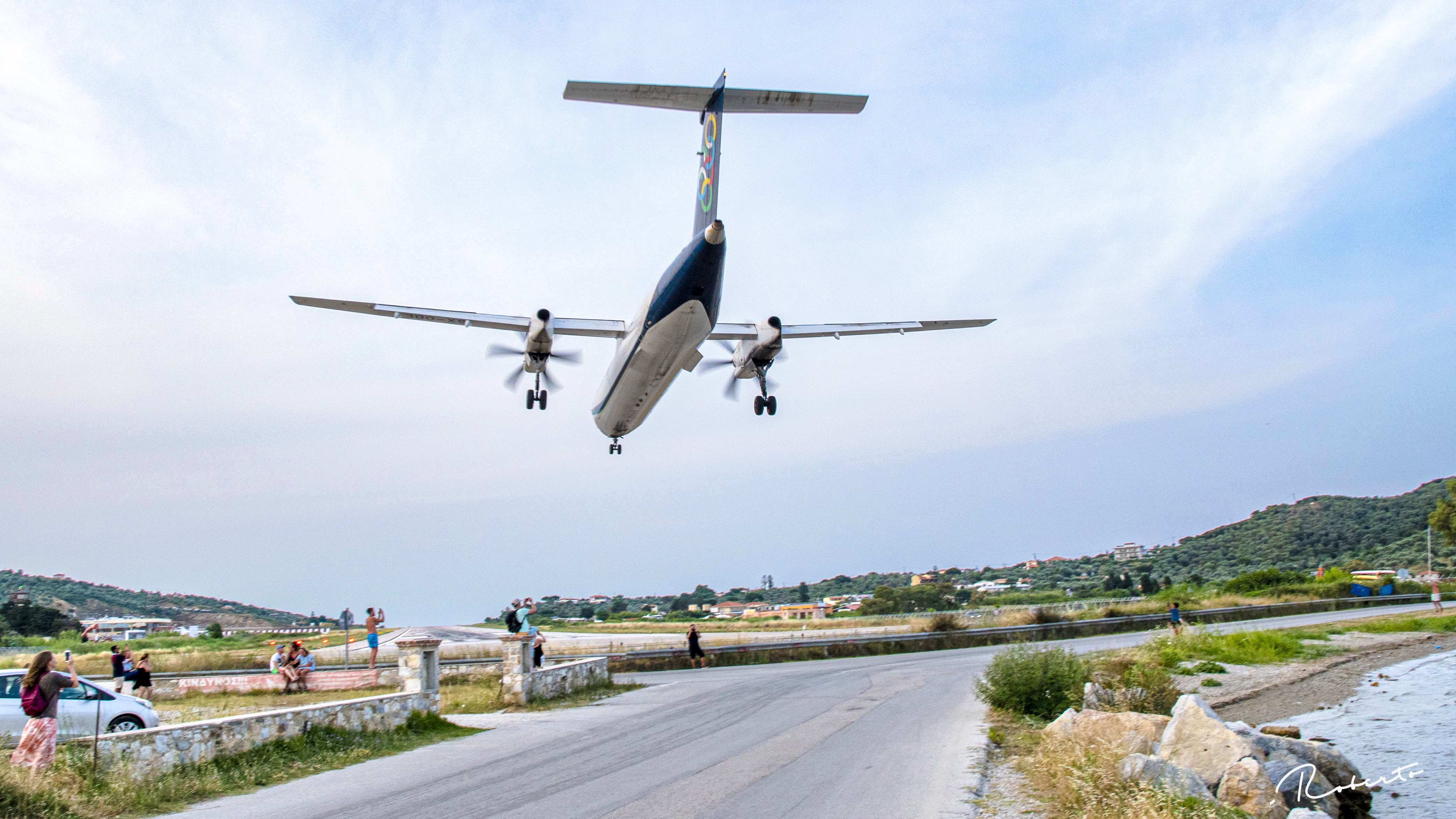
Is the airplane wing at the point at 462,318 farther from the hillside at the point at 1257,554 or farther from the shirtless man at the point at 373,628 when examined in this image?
the hillside at the point at 1257,554

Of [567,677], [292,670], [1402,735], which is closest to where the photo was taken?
[1402,735]

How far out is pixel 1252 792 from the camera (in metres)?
10.3

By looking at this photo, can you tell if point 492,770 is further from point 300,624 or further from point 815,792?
point 300,624

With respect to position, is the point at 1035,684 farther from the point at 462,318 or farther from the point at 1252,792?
the point at 462,318

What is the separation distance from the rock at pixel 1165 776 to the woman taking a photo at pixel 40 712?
39.5 feet

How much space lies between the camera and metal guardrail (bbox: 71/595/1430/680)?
105ft

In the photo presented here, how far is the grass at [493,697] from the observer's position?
20.3m

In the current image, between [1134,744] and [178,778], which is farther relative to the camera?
[1134,744]

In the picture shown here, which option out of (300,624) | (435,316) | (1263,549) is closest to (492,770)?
(435,316)

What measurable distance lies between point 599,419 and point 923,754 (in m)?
17.4

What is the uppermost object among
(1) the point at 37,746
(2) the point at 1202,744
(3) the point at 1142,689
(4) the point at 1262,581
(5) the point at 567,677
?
(1) the point at 37,746

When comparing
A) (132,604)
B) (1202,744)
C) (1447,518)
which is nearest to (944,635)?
(1202,744)

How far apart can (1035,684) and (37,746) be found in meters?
16.3

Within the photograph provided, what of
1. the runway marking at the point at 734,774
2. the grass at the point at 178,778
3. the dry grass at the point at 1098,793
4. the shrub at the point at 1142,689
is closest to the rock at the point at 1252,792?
the dry grass at the point at 1098,793
